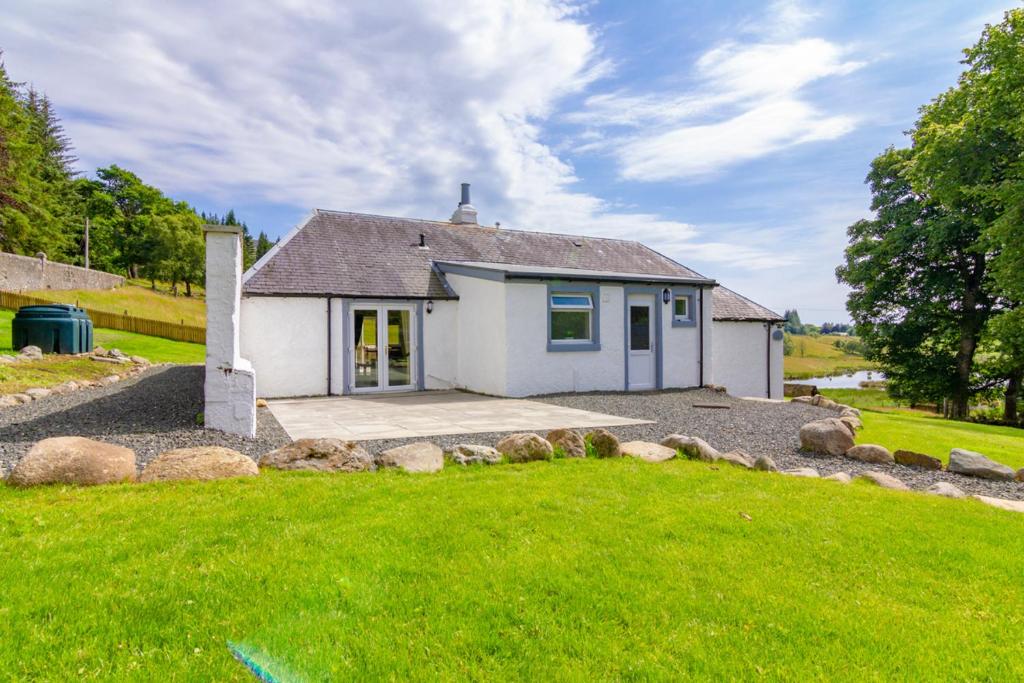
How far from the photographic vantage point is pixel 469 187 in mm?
20109

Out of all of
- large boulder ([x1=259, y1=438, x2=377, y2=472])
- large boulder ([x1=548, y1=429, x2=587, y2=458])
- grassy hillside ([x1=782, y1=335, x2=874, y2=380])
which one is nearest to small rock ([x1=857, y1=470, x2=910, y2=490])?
Result: large boulder ([x1=548, y1=429, x2=587, y2=458])

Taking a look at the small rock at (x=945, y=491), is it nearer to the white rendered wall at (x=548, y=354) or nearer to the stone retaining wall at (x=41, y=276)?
the white rendered wall at (x=548, y=354)

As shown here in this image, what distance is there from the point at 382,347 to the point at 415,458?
8.57m

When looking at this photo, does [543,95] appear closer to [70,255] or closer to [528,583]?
[528,583]

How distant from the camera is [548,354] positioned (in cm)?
1317

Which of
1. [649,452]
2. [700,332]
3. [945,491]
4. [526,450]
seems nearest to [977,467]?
[945,491]

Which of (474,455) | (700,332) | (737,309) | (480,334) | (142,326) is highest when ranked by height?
(737,309)

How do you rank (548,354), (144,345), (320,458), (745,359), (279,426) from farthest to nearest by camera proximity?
(144,345) → (745,359) → (548,354) → (279,426) → (320,458)

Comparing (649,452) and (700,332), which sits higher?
(700,332)

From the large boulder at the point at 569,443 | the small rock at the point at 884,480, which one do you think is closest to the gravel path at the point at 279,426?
the small rock at the point at 884,480

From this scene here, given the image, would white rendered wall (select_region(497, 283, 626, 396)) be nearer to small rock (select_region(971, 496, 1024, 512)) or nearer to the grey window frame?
the grey window frame

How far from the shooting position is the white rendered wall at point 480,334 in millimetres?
12758

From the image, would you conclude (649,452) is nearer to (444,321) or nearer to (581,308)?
(581,308)

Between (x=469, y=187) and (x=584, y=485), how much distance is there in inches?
670
